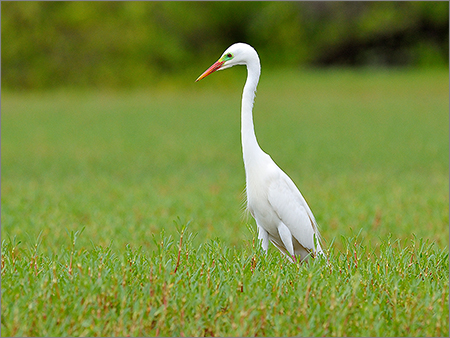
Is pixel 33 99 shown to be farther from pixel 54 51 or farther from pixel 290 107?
pixel 290 107

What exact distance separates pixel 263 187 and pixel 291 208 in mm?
271

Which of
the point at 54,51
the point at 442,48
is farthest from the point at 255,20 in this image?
the point at 54,51

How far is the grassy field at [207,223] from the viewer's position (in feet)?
10.3

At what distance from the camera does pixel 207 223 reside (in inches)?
285

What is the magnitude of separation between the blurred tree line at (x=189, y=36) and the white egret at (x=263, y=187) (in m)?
26.8

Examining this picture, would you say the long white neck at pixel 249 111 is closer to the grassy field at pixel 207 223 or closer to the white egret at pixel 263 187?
the white egret at pixel 263 187

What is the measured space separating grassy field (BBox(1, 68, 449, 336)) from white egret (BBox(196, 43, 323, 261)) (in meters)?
0.18

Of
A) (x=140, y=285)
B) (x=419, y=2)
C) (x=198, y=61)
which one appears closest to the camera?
(x=140, y=285)

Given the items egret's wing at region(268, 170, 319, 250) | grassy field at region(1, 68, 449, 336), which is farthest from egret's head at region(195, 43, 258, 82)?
grassy field at region(1, 68, 449, 336)

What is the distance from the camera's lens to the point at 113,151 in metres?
15.2

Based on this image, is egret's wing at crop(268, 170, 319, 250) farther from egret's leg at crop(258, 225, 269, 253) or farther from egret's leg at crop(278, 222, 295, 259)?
egret's leg at crop(258, 225, 269, 253)

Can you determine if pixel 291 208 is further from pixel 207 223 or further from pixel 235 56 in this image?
pixel 207 223

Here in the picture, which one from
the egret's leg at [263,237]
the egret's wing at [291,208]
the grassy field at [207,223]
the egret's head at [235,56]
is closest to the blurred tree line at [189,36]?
the grassy field at [207,223]

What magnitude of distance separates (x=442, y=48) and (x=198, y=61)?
17591 millimetres
